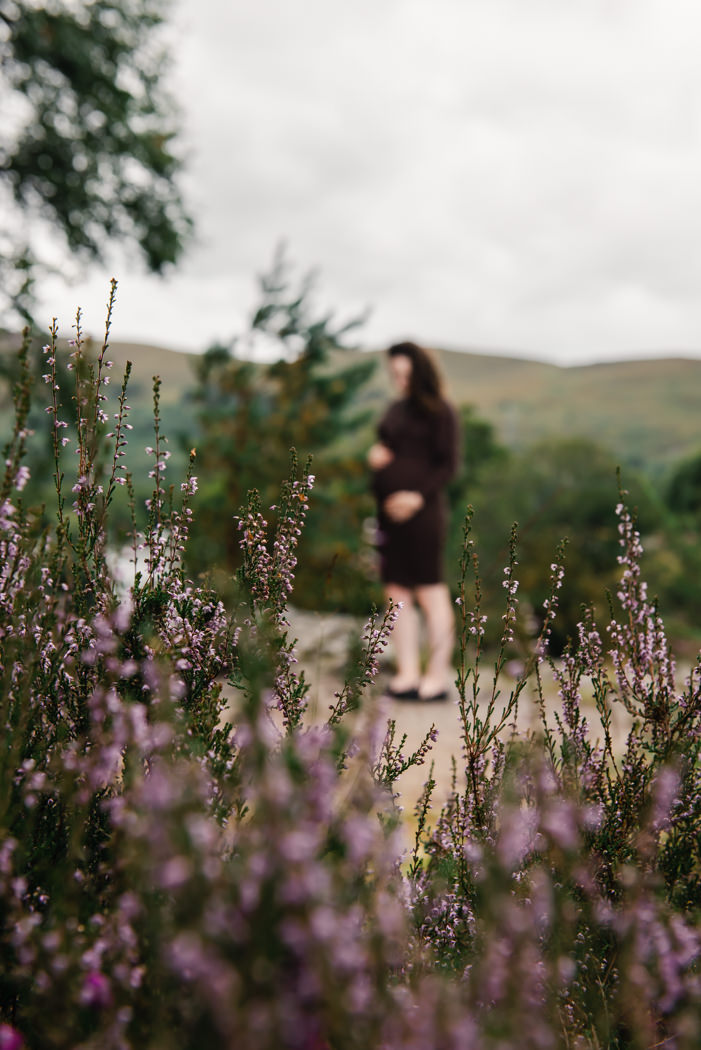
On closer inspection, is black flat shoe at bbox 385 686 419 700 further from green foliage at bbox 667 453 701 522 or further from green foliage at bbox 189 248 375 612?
green foliage at bbox 667 453 701 522

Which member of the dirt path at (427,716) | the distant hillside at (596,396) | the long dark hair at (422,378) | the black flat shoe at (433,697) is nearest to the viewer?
the dirt path at (427,716)

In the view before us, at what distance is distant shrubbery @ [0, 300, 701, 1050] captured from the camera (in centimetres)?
94

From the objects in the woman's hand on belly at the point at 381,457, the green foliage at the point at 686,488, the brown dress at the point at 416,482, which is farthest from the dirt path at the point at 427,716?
the green foliage at the point at 686,488

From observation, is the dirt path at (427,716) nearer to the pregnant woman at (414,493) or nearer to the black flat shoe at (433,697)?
the black flat shoe at (433,697)

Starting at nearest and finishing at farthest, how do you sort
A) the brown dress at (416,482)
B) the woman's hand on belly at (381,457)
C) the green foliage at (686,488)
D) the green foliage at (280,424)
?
the brown dress at (416,482) → the woman's hand on belly at (381,457) → the green foliage at (280,424) → the green foliage at (686,488)

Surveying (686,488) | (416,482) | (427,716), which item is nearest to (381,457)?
(416,482)

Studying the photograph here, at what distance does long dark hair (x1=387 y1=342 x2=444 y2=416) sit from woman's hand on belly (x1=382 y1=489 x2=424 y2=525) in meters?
0.81

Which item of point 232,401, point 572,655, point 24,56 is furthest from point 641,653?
point 24,56

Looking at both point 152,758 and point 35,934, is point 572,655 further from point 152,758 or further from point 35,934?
point 35,934

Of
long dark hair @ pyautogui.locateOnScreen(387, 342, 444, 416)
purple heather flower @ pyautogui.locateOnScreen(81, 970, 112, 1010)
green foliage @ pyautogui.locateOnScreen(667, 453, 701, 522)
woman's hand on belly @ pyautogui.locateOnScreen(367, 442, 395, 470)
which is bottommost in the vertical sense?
purple heather flower @ pyautogui.locateOnScreen(81, 970, 112, 1010)

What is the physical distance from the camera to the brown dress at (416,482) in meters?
7.16

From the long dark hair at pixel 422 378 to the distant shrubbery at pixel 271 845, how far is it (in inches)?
188

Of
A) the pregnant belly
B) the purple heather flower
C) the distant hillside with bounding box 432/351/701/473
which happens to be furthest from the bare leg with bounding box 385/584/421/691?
the distant hillside with bounding box 432/351/701/473

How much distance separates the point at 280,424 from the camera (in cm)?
1044
